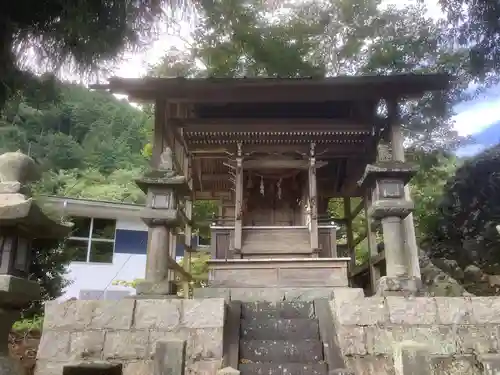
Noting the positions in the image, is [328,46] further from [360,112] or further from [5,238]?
[5,238]

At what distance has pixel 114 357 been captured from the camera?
5336mm

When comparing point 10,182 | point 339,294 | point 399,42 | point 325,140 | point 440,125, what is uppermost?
point 399,42

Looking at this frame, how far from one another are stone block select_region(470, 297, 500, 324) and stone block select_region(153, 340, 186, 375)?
3.86m

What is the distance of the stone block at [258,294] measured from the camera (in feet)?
25.7

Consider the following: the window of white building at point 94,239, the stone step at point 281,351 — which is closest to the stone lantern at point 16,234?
the stone step at point 281,351

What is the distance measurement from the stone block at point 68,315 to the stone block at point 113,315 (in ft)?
0.25

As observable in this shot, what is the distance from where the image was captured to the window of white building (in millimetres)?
16219

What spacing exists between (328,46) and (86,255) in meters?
12.4

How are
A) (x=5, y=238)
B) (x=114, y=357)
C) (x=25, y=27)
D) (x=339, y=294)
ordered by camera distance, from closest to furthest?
(x=5, y=238)
(x=25, y=27)
(x=114, y=357)
(x=339, y=294)

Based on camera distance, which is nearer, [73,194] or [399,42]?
[399,42]

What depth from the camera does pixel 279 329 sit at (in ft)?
19.4

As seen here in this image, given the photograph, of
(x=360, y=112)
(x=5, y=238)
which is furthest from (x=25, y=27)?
(x=360, y=112)

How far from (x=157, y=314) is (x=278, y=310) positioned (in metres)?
1.91

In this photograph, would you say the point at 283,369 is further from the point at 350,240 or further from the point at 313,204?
the point at 350,240
